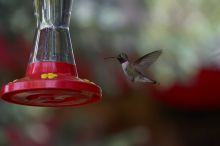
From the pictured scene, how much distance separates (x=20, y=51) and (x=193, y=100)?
11.0 feet

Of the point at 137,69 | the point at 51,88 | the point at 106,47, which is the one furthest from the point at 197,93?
the point at 51,88

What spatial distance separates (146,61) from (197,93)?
4531mm

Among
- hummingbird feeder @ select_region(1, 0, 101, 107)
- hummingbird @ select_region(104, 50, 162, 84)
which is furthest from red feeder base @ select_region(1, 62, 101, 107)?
hummingbird @ select_region(104, 50, 162, 84)

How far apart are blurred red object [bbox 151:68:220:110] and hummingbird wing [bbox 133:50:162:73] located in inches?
146

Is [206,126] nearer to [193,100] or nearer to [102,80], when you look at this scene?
[193,100]

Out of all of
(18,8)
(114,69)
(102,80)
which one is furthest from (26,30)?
(114,69)

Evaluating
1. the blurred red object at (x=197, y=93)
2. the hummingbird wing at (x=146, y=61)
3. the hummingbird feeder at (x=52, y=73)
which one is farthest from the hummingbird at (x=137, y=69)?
the blurred red object at (x=197, y=93)

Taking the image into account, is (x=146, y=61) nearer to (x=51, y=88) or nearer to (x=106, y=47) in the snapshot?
(x=51, y=88)

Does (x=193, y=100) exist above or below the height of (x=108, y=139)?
above

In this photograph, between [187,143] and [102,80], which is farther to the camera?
[187,143]

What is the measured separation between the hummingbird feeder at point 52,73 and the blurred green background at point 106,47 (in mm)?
458

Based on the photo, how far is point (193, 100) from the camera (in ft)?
26.5

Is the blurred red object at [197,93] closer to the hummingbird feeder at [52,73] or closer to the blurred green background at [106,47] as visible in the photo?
the blurred green background at [106,47]

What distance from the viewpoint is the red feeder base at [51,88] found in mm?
3023
